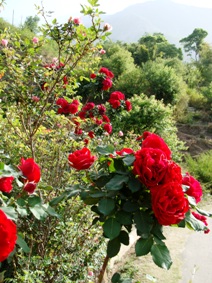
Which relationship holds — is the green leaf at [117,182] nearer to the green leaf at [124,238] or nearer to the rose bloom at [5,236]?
the green leaf at [124,238]

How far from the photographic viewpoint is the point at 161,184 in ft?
3.58

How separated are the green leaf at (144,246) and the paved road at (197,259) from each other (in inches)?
64.2

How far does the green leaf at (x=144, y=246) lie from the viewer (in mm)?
1082

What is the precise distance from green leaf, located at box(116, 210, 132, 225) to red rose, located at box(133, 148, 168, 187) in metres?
0.14

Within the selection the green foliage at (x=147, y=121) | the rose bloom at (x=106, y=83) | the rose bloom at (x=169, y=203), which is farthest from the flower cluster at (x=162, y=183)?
the green foliage at (x=147, y=121)

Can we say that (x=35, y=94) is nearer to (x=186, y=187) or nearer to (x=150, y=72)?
(x=186, y=187)

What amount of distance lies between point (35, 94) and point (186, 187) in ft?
4.63

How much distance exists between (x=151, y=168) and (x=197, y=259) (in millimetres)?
2318

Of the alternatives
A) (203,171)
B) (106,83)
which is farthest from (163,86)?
(106,83)

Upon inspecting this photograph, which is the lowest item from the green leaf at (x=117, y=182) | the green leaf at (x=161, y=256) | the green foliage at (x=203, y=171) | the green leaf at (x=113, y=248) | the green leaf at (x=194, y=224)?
the green foliage at (x=203, y=171)

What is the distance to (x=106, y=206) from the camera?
44.0 inches

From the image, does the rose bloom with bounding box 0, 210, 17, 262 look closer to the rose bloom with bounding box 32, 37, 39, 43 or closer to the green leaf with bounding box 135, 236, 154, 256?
the green leaf with bounding box 135, 236, 154, 256

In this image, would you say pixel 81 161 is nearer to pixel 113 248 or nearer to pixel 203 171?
pixel 113 248

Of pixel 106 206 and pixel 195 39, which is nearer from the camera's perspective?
pixel 106 206
